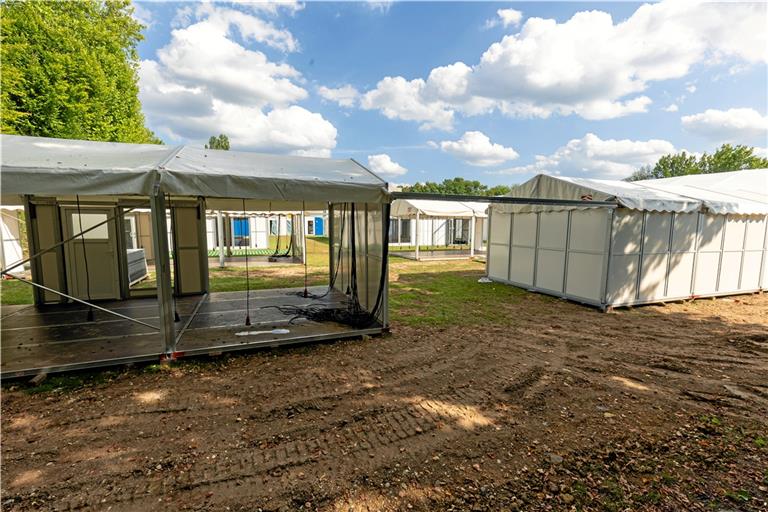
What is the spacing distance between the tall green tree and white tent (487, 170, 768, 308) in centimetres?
1722

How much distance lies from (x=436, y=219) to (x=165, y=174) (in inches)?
786

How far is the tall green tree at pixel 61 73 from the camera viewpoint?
13.2 metres

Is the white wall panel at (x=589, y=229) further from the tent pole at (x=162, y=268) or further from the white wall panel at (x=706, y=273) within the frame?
the tent pole at (x=162, y=268)

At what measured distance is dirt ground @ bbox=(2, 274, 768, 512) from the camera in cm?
230

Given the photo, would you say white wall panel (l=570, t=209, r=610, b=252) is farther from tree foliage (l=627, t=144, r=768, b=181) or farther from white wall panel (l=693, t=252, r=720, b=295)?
tree foliage (l=627, t=144, r=768, b=181)

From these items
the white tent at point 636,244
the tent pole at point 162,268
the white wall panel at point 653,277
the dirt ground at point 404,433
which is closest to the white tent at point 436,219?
the white tent at point 636,244

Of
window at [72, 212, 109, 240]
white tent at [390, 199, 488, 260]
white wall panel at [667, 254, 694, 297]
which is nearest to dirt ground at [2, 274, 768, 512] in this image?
white wall panel at [667, 254, 694, 297]

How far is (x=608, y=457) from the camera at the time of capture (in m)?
2.71

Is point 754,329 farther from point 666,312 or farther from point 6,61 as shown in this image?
point 6,61

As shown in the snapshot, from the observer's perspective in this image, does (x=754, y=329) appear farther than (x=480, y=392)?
Yes

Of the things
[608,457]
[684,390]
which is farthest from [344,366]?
[684,390]

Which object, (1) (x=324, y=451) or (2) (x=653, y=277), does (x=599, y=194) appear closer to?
(2) (x=653, y=277)

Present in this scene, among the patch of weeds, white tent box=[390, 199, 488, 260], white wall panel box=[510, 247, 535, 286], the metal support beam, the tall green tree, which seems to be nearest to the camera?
→ the patch of weeds

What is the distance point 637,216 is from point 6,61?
21.1 metres
